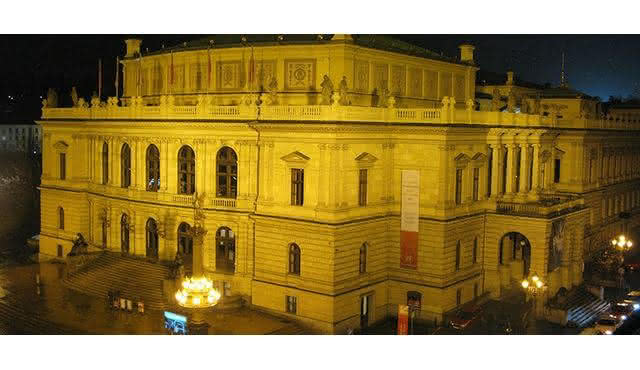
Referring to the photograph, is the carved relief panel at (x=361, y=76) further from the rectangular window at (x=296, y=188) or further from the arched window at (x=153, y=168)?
the arched window at (x=153, y=168)

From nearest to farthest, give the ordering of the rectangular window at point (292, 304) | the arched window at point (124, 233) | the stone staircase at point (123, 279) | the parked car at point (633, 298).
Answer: the rectangular window at point (292, 304) < the stone staircase at point (123, 279) < the parked car at point (633, 298) < the arched window at point (124, 233)

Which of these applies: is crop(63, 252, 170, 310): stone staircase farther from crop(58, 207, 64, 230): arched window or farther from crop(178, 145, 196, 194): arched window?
crop(58, 207, 64, 230): arched window

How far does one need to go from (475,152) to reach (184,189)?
13.9 m

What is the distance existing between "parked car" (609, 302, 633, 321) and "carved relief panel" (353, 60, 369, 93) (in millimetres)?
15346

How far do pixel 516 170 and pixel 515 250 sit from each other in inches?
165

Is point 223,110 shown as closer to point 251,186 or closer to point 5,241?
point 251,186

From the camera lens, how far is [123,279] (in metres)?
40.4

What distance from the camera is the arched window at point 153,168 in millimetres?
42125

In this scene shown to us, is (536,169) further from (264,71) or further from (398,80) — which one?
(264,71)

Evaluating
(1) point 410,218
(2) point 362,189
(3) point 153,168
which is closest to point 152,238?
(3) point 153,168

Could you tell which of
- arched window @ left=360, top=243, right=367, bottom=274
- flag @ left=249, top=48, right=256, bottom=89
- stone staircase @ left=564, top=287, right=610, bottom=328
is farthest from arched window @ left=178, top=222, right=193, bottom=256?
stone staircase @ left=564, top=287, right=610, bottom=328

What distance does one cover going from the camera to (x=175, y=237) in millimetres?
41094

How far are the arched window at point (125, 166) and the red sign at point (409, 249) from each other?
50.3ft

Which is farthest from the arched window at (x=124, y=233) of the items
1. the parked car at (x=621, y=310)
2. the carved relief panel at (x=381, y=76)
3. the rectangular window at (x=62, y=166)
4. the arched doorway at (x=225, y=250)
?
the parked car at (x=621, y=310)
